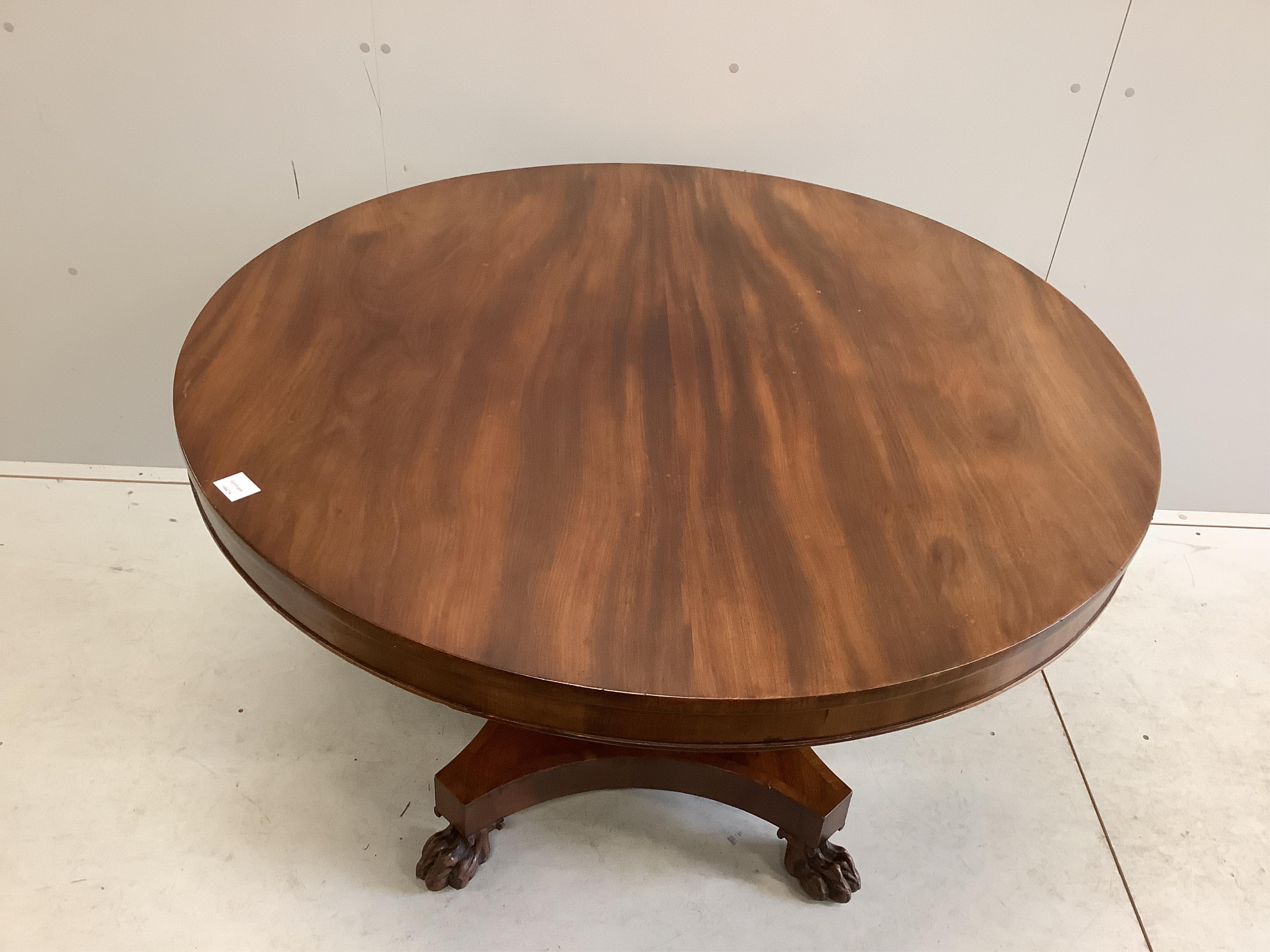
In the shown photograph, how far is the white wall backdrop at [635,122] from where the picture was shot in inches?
63.9

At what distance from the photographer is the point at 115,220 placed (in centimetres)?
183

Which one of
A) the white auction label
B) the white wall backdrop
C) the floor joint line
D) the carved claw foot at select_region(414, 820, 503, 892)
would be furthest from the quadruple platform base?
the white wall backdrop

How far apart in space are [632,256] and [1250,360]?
1.44 m

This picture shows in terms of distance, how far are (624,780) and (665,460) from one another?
1.97 ft

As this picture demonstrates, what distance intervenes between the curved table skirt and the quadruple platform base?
47 cm

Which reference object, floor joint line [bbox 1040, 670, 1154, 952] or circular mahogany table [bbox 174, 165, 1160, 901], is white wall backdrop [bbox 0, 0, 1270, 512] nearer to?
circular mahogany table [bbox 174, 165, 1160, 901]

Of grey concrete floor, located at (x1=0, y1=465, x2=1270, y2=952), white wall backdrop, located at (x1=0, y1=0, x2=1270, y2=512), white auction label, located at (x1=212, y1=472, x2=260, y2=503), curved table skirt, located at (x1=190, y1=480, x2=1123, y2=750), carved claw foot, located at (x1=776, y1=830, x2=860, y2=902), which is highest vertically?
white wall backdrop, located at (x1=0, y1=0, x2=1270, y2=512)

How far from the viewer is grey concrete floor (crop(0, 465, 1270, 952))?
4.33 ft

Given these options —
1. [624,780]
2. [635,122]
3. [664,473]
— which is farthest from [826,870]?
[635,122]

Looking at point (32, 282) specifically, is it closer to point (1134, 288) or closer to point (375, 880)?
point (375, 880)

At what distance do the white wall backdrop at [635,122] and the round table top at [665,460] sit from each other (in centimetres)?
36

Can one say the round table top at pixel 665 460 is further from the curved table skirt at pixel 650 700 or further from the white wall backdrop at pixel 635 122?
the white wall backdrop at pixel 635 122

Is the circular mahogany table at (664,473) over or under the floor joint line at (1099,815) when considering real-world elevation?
over

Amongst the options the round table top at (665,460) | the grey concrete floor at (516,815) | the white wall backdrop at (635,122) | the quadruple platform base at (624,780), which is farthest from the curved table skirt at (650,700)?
the white wall backdrop at (635,122)
